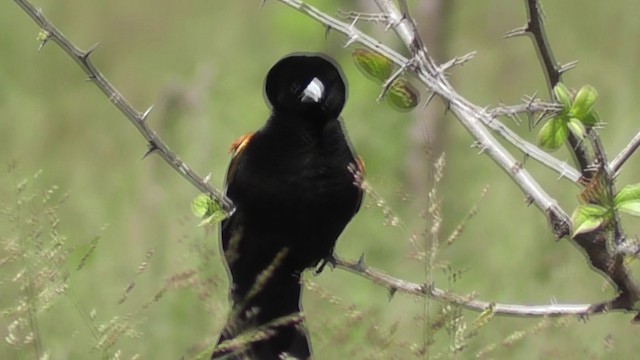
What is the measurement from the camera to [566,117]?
195cm

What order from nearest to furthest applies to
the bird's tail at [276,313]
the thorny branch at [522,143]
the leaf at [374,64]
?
the thorny branch at [522,143], the leaf at [374,64], the bird's tail at [276,313]

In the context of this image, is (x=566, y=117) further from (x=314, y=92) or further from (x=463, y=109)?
(x=314, y=92)

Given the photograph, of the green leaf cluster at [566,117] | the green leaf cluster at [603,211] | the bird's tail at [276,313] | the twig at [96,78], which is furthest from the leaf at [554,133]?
the bird's tail at [276,313]

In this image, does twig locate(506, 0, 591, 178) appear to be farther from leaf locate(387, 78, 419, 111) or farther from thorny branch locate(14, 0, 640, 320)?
leaf locate(387, 78, 419, 111)

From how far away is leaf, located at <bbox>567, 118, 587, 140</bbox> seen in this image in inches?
75.6

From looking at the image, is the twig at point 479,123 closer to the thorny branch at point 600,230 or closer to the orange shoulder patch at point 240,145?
the thorny branch at point 600,230

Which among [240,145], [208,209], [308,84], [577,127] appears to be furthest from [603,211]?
[240,145]

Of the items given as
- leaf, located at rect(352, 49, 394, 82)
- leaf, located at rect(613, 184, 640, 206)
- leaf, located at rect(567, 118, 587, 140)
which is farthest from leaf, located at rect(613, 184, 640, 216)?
leaf, located at rect(352, 49, 394, 82)

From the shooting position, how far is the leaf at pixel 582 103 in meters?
1.94

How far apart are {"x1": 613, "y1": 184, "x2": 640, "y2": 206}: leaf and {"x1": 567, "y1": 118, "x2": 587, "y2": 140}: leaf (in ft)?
0.37

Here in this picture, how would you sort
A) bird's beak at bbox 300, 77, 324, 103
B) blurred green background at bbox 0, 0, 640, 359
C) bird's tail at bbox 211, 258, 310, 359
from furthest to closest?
blurred green background at bbox 0, 0, 640, 359, bird's tail at bbox 211, 258, 310, 359, bird's beak at bbox 300, 77, 324, 103

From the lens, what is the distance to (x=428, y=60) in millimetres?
2070

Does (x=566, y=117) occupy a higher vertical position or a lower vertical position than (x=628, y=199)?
higher

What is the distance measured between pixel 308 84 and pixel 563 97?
0.72 m
